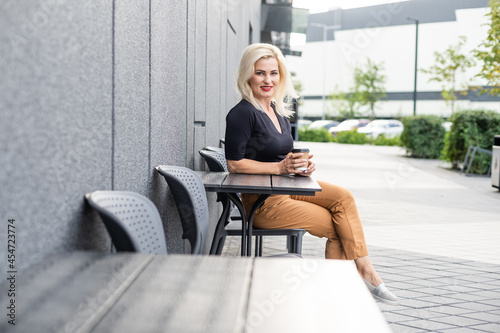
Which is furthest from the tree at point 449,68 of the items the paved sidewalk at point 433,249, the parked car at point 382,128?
the paved sidewalk at point 433,249

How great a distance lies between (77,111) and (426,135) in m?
18.0

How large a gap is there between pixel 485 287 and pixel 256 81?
236cm

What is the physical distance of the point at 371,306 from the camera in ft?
3.76

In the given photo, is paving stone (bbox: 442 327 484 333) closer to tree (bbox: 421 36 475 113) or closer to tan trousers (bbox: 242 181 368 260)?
tan trousers (bbox: 242 181 368 260)

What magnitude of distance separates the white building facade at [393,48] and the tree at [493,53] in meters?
8.96

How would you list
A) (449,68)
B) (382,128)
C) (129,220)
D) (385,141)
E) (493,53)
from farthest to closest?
(382,128)
(385,141)
(449,68)
(493,53)
(129,220)

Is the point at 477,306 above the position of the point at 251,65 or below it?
below

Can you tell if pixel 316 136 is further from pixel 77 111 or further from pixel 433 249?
pixel 77 111

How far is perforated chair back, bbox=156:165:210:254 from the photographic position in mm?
2486

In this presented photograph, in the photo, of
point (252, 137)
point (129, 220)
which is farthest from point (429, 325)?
point (129, 220)

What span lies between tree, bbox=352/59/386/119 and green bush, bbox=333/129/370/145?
8950 mm

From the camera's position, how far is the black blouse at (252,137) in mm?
3361

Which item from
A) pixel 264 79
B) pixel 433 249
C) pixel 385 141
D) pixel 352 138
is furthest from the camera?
pixel 352 138

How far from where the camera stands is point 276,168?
3.38m
